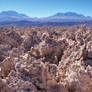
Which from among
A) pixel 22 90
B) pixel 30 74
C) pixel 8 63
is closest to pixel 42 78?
pixel 30 74

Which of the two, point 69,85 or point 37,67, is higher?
point 37,67

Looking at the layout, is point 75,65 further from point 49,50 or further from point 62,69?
point 49,50

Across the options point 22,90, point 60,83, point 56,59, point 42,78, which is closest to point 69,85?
point 60,83

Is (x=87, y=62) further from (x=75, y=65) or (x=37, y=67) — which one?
(x=37, y=67)

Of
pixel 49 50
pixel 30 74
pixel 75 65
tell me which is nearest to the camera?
pixel 30 74

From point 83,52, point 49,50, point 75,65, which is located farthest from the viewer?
point 49,50

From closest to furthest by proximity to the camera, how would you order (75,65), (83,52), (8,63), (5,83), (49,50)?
(5,83), (8,63), (75,65), (83,52), (49,50)

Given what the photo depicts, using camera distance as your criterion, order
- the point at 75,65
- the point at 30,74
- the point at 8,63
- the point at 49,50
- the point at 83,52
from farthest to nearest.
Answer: the point at 49,50
the point at 83,52
the point at 75,65
the point at 8,63
the point at 30,74

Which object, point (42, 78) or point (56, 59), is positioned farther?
point (56, 59)

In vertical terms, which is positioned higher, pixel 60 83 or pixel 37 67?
pixel 37 67

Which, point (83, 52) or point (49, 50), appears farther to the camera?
point (49, 50)
